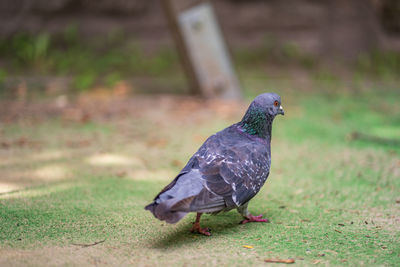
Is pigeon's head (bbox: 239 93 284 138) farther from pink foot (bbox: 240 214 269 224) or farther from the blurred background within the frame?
the blurred background

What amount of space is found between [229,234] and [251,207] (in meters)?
0.57

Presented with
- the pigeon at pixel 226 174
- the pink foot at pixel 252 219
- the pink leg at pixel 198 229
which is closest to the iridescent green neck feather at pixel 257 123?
the pigeon at pixel 226 174

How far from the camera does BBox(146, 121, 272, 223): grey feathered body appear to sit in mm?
2506

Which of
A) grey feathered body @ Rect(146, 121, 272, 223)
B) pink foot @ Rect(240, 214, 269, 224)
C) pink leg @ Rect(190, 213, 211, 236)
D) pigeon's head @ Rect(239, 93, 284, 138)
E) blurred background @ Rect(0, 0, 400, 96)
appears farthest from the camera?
blurred background @ Rect(0, 0, 400, 96)

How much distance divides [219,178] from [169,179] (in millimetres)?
1182

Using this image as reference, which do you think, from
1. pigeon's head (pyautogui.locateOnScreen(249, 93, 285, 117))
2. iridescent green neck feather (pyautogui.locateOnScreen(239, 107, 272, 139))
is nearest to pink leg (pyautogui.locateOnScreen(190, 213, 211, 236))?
iridescent green neck feather (pyautogui.locateOnScreen(239, 107, 272, 139))

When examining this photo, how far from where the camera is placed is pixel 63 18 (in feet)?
28.0

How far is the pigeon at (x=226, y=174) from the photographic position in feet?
8.31

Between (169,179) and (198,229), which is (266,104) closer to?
(198,229)

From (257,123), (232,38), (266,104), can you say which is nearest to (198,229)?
(257,123)

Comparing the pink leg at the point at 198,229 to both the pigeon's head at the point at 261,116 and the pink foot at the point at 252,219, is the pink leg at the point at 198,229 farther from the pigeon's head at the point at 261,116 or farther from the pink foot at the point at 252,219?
the pigeon's head at the point at 261,116

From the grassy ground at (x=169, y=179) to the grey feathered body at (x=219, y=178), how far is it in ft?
→ 0.81

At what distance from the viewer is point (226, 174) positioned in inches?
110

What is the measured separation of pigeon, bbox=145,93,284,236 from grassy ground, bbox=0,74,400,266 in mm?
237
